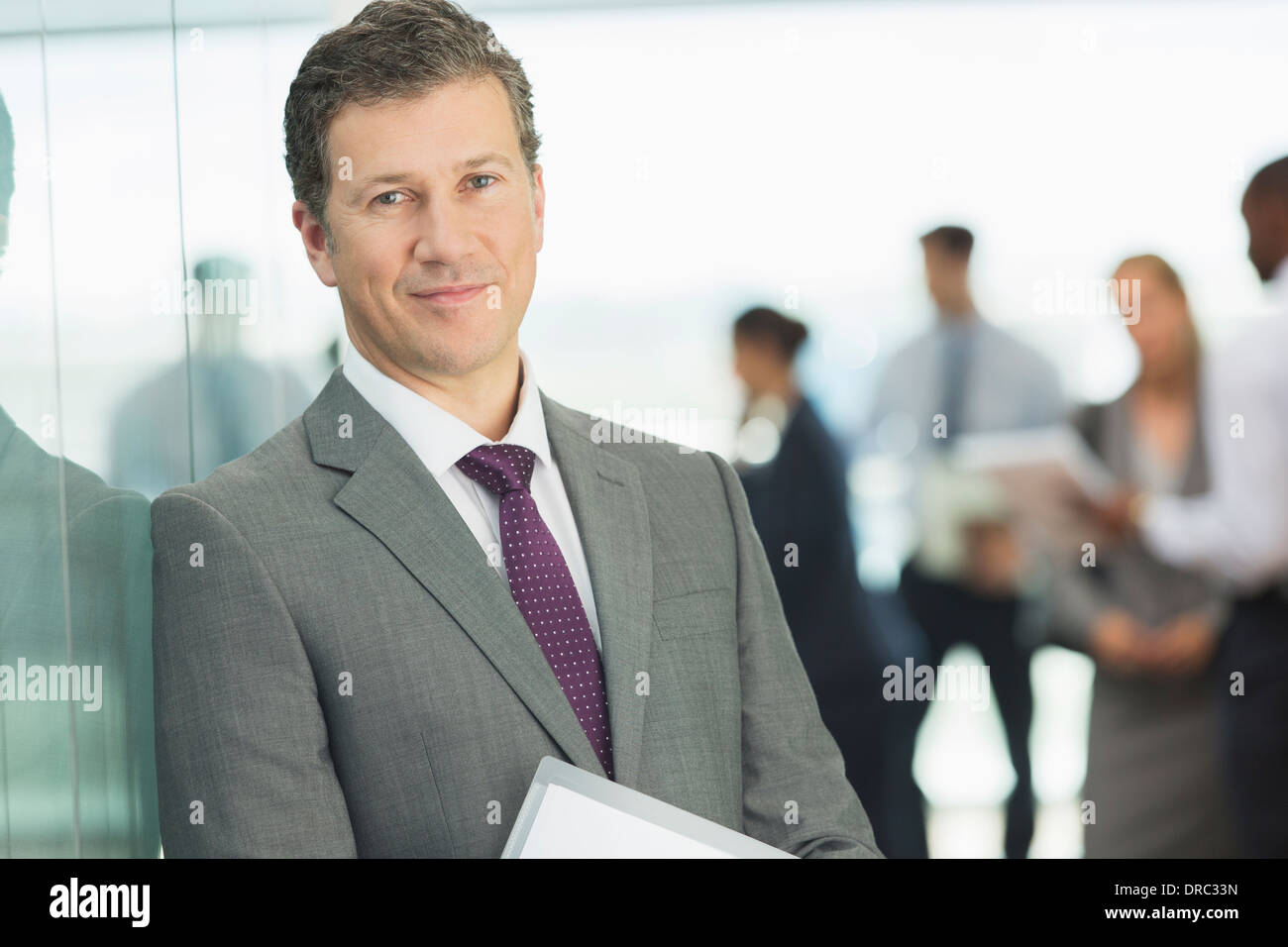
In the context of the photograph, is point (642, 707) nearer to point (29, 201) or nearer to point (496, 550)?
point (496, 550)

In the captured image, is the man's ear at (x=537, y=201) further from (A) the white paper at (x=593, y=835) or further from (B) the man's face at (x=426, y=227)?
(A) the white paper at (x=593, y=835)

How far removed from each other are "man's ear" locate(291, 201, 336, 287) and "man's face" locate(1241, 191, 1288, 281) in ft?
6.05

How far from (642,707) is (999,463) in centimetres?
187

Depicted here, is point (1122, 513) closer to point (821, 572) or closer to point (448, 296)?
point (821, 572)

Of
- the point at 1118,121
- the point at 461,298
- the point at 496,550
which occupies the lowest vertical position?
the point at 496,550

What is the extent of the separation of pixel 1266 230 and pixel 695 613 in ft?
5.61

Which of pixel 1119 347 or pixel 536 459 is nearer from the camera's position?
pixel 536 459

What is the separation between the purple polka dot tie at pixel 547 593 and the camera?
1.05 meters

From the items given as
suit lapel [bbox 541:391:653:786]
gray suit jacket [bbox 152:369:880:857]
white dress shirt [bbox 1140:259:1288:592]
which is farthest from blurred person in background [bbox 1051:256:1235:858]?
suit lapel [bbox 541:391:653:786]

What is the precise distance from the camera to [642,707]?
1.05 meters

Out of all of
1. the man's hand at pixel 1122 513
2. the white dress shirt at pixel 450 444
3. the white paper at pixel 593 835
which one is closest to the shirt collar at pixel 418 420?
the white dress shirt at pixel 450 444

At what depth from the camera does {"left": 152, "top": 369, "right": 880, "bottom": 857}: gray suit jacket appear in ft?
Result: 3.07

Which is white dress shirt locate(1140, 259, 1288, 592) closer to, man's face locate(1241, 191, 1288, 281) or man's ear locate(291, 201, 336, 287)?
man's face locate(1241, 191, 1288, 281)
